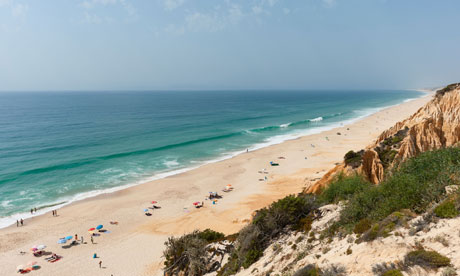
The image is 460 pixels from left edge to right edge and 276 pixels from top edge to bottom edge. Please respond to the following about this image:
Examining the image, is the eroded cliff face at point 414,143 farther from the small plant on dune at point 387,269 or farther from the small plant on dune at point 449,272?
the small plant on dune at point 449,272

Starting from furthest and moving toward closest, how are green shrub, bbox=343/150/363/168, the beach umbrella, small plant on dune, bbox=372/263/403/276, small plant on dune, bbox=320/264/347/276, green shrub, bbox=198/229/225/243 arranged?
1. the beach umbrella
2. green shrub, bbox=343/150/363/168
3. green shrub, bbox=198/229/225/243
4. small plant on dune, bbox=320/264/347/276
5. small plant on dune, bbox=372/263/403/276

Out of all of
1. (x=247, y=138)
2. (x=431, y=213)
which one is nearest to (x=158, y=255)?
(x=431, y=213)

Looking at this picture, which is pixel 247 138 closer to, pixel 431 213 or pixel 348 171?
pixel 348 171

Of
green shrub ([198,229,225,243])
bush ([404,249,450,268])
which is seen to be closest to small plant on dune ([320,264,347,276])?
bush ([404,249,450,268])

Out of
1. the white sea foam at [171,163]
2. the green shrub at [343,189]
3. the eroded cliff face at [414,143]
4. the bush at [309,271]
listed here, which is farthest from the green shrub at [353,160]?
the white sea foam at [171,163]

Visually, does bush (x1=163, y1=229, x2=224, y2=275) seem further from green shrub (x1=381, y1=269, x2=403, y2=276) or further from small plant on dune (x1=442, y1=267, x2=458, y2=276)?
small plant on dune (x1=442, y1=267, x2=458, y2=276)

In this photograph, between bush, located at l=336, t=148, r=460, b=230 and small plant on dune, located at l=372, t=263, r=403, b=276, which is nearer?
small plant on dune, located at l=372, t=263, r=403, b=276

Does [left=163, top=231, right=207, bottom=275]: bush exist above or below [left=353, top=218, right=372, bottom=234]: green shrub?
below
